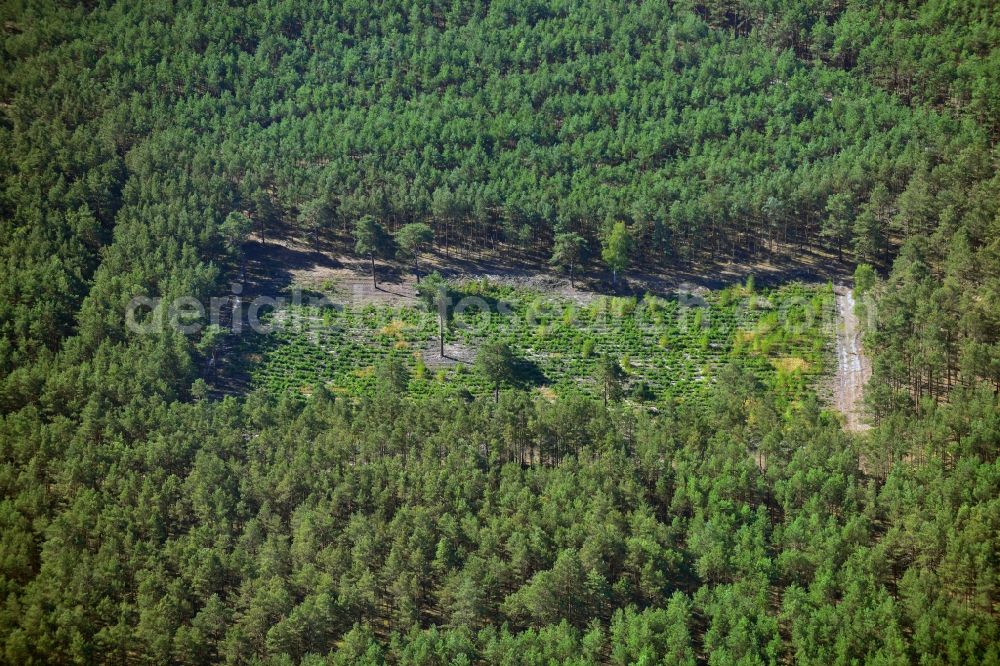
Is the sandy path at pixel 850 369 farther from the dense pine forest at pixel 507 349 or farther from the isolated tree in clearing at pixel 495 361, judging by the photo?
the isolated tree in clearing at pixel 495 361

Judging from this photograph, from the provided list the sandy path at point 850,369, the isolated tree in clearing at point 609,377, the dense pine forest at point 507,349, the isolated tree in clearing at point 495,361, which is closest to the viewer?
the dense pine forest at point 507,349

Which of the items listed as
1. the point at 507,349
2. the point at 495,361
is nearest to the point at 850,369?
the point at 507,349

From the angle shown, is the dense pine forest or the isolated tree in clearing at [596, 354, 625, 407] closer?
the dense pine forest

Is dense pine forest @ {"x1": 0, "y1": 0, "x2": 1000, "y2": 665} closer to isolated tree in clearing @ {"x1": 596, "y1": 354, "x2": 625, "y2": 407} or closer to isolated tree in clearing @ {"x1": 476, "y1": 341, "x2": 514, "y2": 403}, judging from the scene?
isolated tree in clearing @ {"x1": 476, "y1": 341, "x2": 514, "y2": 403}

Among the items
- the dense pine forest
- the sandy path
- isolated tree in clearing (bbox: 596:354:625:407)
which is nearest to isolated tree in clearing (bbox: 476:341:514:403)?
the dense pine forest

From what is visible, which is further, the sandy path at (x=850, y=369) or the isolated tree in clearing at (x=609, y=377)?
the isolated tree in clearing at (x=609, y=377)

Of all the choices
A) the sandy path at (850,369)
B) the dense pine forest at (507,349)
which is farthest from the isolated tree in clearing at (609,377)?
the sandy path at (850,369)
